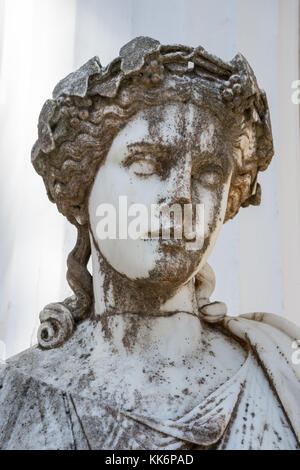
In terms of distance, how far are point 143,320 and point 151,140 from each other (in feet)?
1.45

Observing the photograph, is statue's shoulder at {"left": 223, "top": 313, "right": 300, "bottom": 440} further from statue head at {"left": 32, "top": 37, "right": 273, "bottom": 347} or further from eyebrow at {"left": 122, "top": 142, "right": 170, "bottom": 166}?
eyebrow at {"left": 122, "top": 142, "right": 170, "bottom": 166}

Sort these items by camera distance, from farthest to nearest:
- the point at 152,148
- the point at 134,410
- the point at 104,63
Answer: the point at 104,63
the point at 152,148
the point at 134,410

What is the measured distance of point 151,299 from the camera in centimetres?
235

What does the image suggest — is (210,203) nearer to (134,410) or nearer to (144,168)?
(144,168)

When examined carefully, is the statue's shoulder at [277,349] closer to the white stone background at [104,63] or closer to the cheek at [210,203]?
the cheek at [210,203]

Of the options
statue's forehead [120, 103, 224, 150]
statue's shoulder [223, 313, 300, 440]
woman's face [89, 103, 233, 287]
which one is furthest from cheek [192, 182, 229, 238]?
statue's shoulder [223, 313, 300, 440]

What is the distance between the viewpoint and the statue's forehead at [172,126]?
2295 millimetres

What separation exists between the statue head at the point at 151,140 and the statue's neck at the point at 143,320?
63mm

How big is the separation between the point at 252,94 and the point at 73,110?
449 millimetres

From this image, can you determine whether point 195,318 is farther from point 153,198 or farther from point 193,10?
point 193,10

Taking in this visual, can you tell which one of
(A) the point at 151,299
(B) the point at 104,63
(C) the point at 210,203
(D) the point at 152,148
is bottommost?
(A) the point at 151,299

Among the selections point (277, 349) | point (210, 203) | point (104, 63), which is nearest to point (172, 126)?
point (210, 203)

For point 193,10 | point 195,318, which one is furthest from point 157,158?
point 193,10
